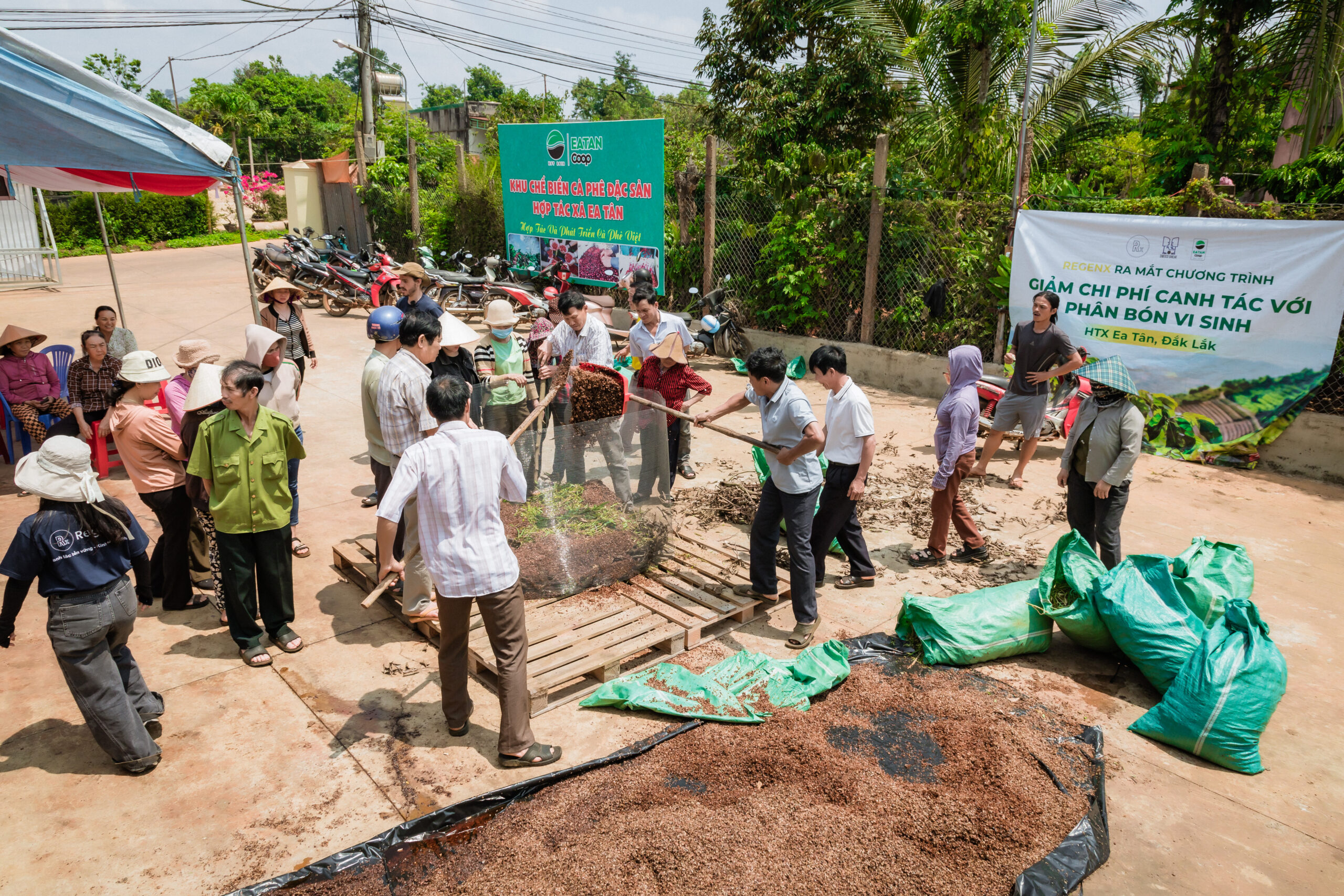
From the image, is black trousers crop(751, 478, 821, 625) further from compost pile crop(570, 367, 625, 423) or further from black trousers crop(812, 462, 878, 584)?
compost pile crop(570, 367, 625, 423)

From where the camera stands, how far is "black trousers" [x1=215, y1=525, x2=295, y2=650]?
164 inches

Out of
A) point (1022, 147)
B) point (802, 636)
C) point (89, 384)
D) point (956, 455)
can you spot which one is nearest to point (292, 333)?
point (89, 384)

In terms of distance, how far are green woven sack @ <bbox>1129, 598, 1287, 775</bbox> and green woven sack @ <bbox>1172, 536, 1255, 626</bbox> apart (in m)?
0.43

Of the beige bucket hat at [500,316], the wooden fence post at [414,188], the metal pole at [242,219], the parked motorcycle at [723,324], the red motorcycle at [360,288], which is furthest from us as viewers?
the wooden fence post at [414,188]

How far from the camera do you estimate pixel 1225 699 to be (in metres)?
3.51

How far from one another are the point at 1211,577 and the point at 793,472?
7.38 ft

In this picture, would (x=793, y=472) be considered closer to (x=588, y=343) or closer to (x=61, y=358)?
(x=588, y=343)

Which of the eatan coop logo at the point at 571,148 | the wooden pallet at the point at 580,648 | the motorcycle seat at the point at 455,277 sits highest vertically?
the eatan coop logo at the point at 571,148

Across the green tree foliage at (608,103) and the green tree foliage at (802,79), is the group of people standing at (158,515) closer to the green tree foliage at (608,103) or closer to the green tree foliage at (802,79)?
the green tree foliage at (802,79)

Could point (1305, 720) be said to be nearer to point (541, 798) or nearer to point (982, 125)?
point (541, 798)

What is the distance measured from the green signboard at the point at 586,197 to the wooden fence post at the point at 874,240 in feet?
10.0

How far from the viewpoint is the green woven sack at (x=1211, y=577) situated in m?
4.14

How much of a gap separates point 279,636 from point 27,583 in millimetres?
1314

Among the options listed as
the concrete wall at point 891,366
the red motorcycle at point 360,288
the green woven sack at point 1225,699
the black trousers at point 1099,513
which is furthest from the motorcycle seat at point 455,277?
the green woven sack at point 1225,699
